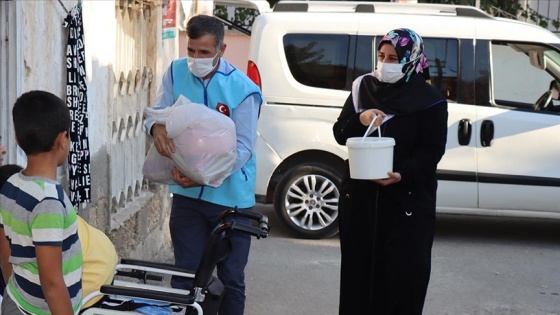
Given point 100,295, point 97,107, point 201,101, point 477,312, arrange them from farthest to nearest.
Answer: point 477,312
point 97,107
point 201,101
point 100,295

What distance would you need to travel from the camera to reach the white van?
942 cm

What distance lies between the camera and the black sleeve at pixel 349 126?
16.7ft

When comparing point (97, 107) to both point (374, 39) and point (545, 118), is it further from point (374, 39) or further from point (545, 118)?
point (545, 118)

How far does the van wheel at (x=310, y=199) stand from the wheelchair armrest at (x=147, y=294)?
5985 millimetres

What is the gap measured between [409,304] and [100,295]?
1.92 metres

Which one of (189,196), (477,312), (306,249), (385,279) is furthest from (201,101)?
(306,249)

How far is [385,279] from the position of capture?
16.8ft

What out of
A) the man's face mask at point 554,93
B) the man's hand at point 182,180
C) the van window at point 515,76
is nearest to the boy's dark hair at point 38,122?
the man's hand at point 182,180

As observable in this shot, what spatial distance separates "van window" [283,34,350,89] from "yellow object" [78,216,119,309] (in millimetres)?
6129

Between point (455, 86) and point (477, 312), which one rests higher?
point (455, 86)

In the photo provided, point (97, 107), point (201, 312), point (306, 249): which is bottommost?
point (306, 249)

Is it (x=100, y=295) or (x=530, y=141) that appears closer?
(x=100, y=295)

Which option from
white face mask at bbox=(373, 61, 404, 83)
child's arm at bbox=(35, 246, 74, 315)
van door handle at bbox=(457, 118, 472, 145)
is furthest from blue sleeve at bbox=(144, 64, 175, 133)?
van door handle at bbox=(457, 118, 472, 145)

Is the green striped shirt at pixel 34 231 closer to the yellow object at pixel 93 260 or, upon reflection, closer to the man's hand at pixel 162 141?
the yellow object at pixel 93 260
